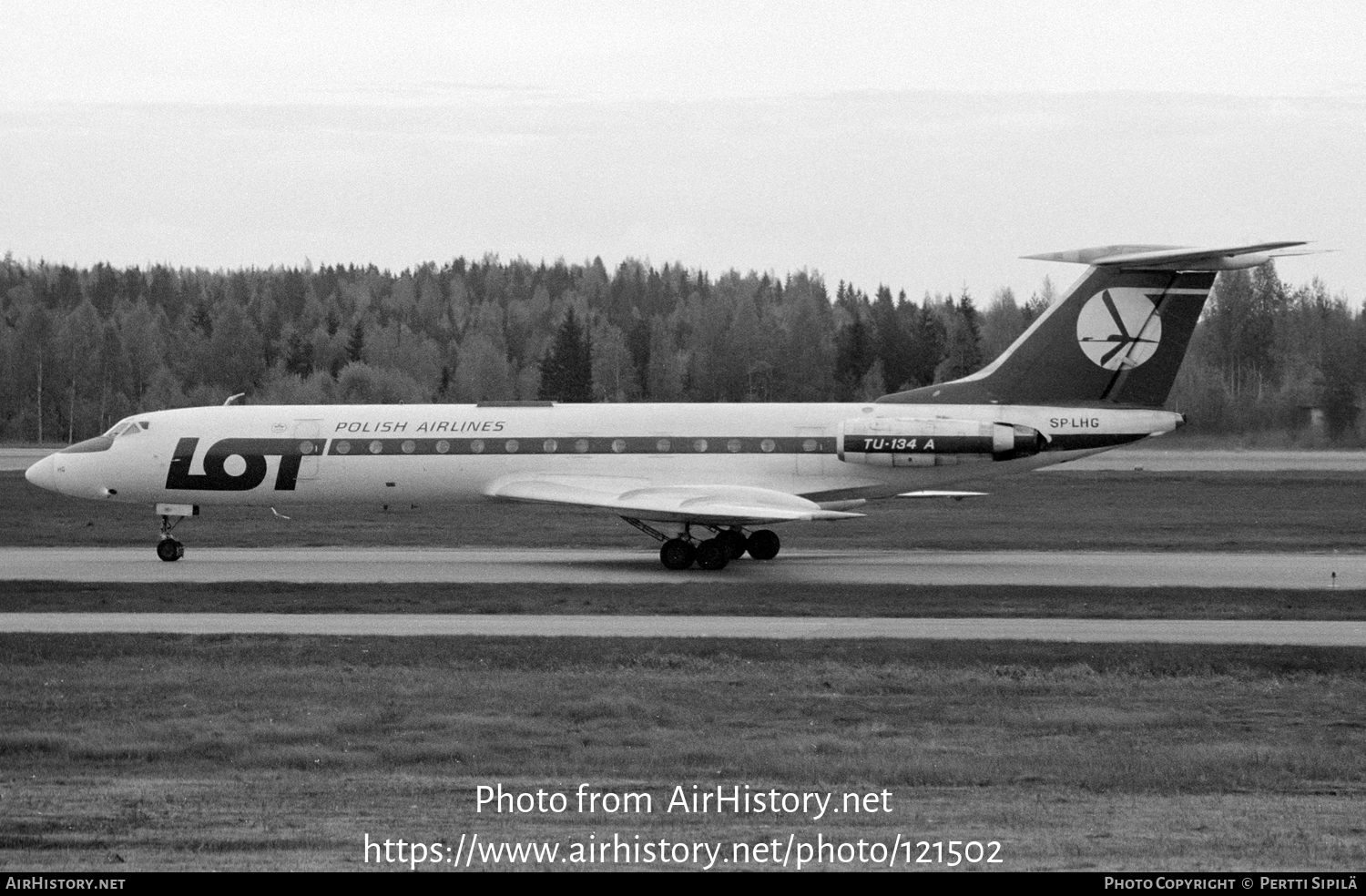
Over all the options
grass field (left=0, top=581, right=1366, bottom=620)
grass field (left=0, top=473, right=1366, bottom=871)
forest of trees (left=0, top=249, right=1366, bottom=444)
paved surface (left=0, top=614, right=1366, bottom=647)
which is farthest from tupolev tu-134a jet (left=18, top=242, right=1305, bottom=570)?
forest of trees (left=0, top=249, right=1366, bottom=444)

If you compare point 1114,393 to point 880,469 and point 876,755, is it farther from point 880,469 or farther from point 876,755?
point 876,755

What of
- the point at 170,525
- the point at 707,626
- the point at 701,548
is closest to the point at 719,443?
the point at 701,548

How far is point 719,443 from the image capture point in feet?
93.8

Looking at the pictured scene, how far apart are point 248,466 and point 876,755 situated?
1916 centimetres

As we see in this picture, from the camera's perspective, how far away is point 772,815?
10.5 meters

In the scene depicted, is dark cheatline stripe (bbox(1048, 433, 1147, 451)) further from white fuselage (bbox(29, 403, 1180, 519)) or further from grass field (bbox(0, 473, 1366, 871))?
grass field (bbox(0, 473, 1366, 871))

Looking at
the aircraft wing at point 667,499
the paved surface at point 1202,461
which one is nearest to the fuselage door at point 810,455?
the aircraft wing at point 667,499

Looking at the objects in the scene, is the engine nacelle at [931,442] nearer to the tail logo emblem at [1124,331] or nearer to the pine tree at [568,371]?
the tail logo emblem at [1124,331]

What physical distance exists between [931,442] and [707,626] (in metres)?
8.42

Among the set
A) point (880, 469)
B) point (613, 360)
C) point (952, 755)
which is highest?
point (613, 360)

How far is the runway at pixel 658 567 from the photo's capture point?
2578 centimetres

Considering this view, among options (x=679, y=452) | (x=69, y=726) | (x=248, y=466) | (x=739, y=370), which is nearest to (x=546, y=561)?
(x=679, y=452)

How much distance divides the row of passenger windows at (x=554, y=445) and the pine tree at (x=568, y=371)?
56.7 meters

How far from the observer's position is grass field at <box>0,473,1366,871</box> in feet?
32.4
